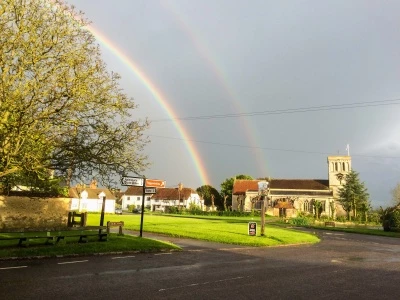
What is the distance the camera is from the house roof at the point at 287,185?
12200 centimetres

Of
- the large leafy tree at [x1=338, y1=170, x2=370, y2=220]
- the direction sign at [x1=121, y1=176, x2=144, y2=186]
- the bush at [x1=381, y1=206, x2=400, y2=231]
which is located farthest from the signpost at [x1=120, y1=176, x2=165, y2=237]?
the large leafy tree at [x1=338, y1=170, x2=370, y2=220]

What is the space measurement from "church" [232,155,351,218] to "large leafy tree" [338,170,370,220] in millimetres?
14231

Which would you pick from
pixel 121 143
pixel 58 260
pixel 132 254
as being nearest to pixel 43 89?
pixel 121 143

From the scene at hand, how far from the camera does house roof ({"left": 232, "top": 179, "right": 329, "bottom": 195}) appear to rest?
122000mm

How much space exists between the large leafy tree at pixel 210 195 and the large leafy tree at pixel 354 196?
179 ft

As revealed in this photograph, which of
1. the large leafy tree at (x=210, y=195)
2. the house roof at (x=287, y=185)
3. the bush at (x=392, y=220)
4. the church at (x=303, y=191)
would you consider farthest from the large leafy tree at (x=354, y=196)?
the large leafy tree at (x=210, y=195)

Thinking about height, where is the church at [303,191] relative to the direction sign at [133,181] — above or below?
above

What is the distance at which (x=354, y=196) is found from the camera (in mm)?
89312

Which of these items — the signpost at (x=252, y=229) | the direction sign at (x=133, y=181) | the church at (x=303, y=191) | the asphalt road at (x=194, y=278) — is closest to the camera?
the asphalt road at (x=194, y=278)

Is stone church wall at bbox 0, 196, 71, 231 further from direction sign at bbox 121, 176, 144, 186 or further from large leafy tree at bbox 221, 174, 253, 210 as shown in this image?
large leafy tree at bbox 221, 174, 253, 210

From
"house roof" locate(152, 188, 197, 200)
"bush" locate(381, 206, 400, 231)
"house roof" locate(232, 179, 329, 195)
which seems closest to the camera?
"bush" locate(381, 206, 400, 231)

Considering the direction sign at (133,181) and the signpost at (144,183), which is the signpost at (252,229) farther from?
the direction sign at (133,181)

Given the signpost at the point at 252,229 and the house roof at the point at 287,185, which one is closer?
the signpost at the point at 252,229

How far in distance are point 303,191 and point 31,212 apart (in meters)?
103
